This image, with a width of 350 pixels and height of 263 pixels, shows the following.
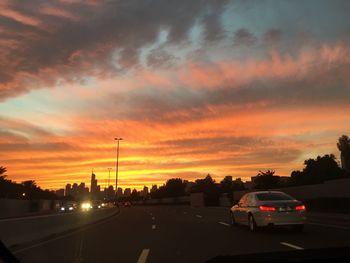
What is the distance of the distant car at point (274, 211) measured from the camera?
16.7 m

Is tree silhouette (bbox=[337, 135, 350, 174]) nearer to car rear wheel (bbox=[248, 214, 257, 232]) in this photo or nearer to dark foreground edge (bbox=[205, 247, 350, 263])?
car rear wheel (bbox=[248, 214, 257, 232])

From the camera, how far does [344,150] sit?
114 m

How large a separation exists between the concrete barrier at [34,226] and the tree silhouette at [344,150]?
88.0 m

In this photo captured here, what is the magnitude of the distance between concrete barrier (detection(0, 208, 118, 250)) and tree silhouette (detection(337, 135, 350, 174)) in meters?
88.0

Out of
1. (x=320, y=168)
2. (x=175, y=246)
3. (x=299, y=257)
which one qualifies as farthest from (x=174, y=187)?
(x=299, y=257)

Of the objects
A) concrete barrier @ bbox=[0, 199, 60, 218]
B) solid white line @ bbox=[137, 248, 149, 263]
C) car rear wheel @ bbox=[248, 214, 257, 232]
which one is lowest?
solid white line @ bbox=[137, 248, 149, 263]

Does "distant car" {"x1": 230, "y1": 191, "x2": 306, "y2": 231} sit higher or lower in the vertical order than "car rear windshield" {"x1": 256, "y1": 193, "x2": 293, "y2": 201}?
lower

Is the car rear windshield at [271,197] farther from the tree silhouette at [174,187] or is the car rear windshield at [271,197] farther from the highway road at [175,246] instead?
the tree silhouette at [174,187]

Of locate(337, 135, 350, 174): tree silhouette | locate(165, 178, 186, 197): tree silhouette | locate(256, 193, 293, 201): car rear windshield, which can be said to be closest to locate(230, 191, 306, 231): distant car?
locate(256, 193, 293, 201): car rear windshield

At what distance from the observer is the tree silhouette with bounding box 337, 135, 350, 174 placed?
10544 centimetres

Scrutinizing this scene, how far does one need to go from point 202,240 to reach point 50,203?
90363mm

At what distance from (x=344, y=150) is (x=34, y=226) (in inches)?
4237

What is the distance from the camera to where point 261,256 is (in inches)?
232

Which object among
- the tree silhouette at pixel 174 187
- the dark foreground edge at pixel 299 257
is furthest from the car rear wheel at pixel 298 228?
the tree silhouette at pixel 174 187
